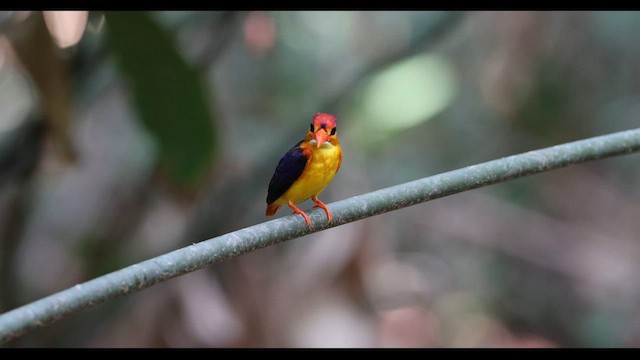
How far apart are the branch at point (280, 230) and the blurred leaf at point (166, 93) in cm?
64

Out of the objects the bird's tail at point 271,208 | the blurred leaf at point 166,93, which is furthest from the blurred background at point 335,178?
the bird's tail at point 271,208

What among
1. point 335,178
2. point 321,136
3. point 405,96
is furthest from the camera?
point 405,96

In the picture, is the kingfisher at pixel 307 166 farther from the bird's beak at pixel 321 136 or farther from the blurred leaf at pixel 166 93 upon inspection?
the blurred leaf at pixel 166 93

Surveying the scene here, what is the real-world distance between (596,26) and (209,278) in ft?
7.68

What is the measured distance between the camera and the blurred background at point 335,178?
215cm

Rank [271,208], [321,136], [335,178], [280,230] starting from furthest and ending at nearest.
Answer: [335,178]
[271,208]
[321,136]
[280,230]

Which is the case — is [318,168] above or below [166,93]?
below

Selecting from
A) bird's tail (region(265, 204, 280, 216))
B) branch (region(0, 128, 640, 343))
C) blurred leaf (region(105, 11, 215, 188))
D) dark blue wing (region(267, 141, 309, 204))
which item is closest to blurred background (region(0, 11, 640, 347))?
blurred leaf (region(105, 11, 215, 188))

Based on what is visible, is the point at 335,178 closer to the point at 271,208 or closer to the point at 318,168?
the point at 271,208

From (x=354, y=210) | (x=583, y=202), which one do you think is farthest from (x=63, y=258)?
(x=583, y=202)

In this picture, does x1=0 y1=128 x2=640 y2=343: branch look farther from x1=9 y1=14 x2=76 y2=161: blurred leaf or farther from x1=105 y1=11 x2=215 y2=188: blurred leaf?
x1=9 y1=14 x2=76 y2=161: blurred leaf

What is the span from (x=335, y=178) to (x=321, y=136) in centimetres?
170

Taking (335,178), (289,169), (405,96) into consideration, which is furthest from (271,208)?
(405,96)

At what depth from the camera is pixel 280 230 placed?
1016 millimetres
